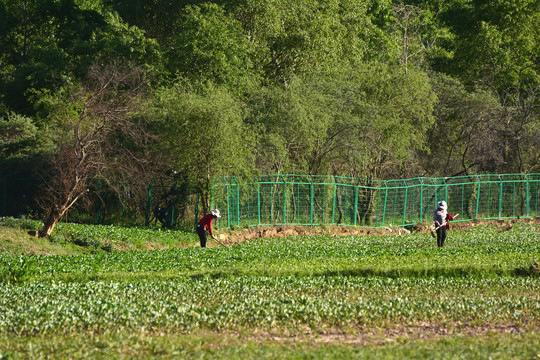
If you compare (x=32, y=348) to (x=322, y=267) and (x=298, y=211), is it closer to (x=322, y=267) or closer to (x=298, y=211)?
(x=322, y=267)

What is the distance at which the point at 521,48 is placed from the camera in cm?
4262

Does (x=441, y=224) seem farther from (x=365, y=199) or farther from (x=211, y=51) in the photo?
(x=211, y=51)

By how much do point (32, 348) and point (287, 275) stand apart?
25.8 ft

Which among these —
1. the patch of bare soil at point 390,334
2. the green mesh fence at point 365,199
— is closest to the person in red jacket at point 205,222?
the green mesh fence at point 365,199

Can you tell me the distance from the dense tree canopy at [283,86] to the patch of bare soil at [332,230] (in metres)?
2.54

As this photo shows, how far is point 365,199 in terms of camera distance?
107 feet

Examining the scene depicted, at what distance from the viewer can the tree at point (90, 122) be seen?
85.4ft

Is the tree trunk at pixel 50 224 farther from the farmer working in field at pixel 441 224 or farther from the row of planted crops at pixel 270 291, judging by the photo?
the farmer working in field at pixel 441 224

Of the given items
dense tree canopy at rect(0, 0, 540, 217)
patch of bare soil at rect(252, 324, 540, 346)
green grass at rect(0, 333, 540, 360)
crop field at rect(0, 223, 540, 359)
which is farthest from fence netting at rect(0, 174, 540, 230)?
green grass at rect(0, 333, 540, 360)

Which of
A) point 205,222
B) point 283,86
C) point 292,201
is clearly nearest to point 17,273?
point 205,222

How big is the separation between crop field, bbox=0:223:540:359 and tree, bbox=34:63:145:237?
7254mm

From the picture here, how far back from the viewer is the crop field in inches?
368

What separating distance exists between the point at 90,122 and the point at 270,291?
19412 mm

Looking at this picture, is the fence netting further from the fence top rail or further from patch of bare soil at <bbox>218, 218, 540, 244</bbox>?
patch of bare soil at <bbox>218, 218, 540, 244</bbox>
